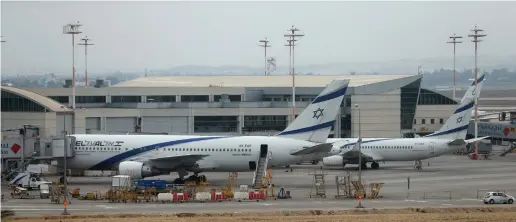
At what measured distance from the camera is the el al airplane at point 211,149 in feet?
212

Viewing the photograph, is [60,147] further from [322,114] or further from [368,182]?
[368,182]

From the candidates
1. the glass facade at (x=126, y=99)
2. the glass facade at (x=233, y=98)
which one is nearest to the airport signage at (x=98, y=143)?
the glass facade at (x=126, y=99)

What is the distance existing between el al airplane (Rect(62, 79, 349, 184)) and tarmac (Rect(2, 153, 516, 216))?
1.88 m

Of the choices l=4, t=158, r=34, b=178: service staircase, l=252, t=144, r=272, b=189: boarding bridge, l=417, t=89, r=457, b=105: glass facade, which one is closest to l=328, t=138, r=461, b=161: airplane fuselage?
l=252, t=144, r=272, b=189: boarding bridge

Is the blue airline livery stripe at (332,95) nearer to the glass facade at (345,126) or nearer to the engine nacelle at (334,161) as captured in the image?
the engine nacelle at (334,161)

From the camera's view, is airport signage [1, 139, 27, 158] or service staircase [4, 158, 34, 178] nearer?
airport signage [1, 139, 27, 158]

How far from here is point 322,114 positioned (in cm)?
6519

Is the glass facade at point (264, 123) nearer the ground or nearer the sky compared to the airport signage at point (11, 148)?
nearer the sky

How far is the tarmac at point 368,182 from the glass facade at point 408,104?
49.1 ft

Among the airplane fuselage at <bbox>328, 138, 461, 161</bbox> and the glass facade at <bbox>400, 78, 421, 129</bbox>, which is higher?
the glass facade at <bbox>400, 78, 421, 129</bbox>

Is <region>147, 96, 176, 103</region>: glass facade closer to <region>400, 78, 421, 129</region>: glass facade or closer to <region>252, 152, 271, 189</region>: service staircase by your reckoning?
<region>400, 78, 421, 129</region>: glass facade

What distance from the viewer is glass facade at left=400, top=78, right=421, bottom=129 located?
110 metres

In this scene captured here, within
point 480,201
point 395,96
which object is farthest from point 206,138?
point 395,96

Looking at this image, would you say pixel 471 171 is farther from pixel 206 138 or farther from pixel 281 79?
pixel 281 79
